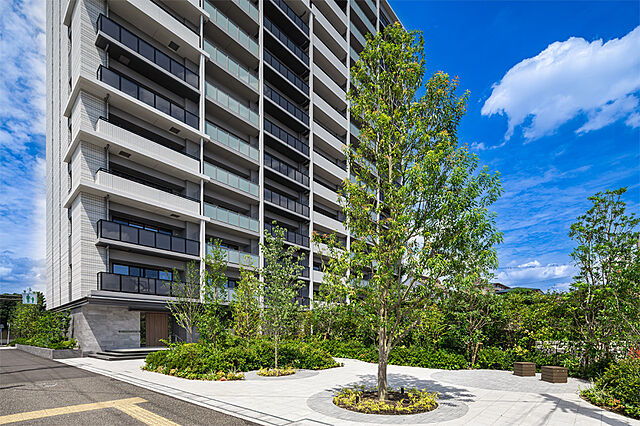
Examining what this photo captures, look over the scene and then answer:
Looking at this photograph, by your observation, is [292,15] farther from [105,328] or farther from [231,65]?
[105,328]

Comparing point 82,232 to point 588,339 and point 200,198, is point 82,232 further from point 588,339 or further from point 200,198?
point 588,339

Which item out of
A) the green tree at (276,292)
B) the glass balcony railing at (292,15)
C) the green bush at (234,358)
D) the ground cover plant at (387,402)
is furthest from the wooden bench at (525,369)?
the glass balcony railing at (292,15)

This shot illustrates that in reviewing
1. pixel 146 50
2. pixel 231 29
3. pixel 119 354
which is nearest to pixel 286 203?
pixel 231 29

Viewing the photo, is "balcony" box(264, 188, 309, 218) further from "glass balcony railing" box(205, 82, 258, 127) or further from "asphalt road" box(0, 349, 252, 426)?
"asphalt road" box(0, 349, 252, 426)

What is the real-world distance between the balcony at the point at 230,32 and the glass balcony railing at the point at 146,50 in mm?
5381

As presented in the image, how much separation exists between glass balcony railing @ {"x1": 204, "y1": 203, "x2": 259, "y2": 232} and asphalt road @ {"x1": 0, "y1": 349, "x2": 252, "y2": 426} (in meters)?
14.9

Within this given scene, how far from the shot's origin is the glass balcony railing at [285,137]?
113 feet

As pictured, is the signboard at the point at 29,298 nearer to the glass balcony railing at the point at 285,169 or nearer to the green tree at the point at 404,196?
the glass balcony railing at the point at 285,169

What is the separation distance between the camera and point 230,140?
30578mm

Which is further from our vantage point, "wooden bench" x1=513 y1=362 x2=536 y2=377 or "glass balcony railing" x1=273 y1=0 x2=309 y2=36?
"glass balcony railing" x1=273 y1=0 x2=309 y2=36

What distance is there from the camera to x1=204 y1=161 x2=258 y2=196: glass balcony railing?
28.6 m

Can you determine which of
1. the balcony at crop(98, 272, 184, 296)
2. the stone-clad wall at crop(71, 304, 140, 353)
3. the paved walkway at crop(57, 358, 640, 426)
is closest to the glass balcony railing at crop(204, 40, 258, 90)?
the balcony at crop(98, 272, 184, 296)

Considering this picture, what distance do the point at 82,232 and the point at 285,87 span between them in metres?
23.0

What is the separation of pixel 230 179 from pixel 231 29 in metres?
12.8
